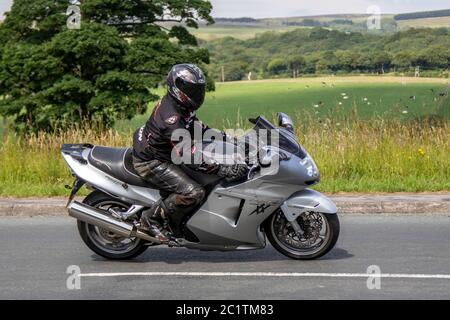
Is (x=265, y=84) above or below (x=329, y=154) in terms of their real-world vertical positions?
below

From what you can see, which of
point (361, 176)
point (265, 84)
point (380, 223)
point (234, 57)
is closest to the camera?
point (380, 223)

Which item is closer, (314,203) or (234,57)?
(314,203)

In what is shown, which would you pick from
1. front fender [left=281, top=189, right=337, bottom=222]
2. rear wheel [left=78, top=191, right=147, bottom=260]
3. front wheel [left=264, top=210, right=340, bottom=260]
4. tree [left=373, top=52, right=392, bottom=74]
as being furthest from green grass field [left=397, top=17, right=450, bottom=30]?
rear wheel [left=78, top=191, right=147, bottom=260]

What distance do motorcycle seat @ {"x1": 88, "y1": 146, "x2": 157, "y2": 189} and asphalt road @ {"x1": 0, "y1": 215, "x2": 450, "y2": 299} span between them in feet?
2.66

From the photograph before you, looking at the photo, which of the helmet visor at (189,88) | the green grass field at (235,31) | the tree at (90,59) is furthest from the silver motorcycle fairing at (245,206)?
the green grass field at (235,31)

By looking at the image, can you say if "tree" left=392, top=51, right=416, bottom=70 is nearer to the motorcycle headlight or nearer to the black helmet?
the motorcycle headlight

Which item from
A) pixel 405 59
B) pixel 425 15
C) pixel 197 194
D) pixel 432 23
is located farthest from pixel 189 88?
pixel 425 15

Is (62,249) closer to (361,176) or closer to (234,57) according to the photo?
(361,176)

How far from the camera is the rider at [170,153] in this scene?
8070mm

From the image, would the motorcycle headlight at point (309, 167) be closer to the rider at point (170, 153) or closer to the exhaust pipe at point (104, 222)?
the rider at point (170, 153)

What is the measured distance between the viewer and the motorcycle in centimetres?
826

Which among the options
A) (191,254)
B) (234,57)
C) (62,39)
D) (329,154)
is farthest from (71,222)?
(234,57)

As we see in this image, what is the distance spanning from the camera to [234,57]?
283 feet

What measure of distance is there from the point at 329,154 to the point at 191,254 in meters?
5.99
